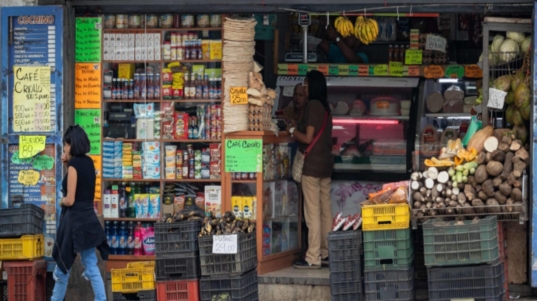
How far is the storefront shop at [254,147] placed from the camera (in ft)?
31.5

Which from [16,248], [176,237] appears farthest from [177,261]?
[16,248]

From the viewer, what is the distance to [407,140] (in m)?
12.5

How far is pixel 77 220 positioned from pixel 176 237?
1005 mm

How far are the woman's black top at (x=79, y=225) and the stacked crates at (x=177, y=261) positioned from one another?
2.18 ft

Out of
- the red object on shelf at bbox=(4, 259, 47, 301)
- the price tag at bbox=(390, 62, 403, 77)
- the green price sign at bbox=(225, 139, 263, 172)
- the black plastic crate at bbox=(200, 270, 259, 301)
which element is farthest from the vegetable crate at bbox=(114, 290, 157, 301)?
the price tag at bbox=(390, 62, 403, 77)

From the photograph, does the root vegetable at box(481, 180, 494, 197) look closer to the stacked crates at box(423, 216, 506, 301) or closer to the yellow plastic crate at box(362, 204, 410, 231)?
the stacked crates at box(423, 216, 506, 301)

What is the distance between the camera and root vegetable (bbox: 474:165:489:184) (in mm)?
9594

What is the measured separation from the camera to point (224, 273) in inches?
376

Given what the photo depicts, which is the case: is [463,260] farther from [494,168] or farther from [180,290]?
[180,290]

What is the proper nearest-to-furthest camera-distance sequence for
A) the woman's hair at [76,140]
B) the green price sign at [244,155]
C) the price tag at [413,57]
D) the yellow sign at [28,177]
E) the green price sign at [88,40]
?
the woman's hair at [76,140], the green price sign at [244,155], the yellow sign at [28,177], the green price sign at [88,40], the price tag at [413,57]

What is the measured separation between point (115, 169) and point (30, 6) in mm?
2047

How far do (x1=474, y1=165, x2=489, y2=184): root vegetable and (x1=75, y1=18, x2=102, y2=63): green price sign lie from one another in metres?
4.40

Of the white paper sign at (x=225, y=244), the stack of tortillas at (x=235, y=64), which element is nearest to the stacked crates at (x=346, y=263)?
the white paper sign at (x=225, y=244)

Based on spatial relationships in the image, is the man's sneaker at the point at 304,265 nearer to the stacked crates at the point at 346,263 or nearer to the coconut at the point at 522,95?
the stacked crates at the point at 346,263
